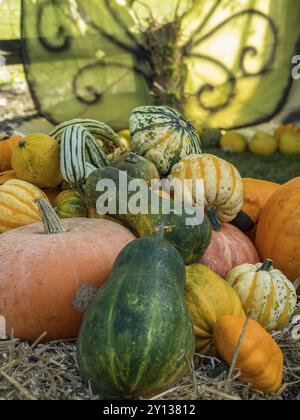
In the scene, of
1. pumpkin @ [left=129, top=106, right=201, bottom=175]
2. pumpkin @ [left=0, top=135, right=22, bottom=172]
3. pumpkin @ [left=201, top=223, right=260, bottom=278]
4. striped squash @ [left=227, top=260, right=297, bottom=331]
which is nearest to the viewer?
striped squash @ [left=227, top=260, right=297, bottom=331]

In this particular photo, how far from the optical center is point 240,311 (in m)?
1.97

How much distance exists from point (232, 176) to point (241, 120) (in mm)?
5338

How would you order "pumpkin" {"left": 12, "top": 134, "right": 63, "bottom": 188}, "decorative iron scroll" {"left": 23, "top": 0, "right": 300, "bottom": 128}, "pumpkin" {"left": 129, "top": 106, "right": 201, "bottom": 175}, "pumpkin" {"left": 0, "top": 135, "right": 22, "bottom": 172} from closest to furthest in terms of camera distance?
"pumpkin" {"left": 12, "top": 134, "right": 63, "bottom": 188}, "pumpkin" {"left": 129, "top": 106, "right": 201, "bottom": 175}, "pumpkin" {"left": 0, "top": 135, "right": 22, "bottom": 172}, "decorative iron scroll" {"left": 23, "top": 0, "right": 300, "bottom": 128}

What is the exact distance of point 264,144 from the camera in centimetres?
732

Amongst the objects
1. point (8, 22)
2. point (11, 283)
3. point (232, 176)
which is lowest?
point (11, 283)

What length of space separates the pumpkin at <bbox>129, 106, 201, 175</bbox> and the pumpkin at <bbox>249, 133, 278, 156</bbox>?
463 cm

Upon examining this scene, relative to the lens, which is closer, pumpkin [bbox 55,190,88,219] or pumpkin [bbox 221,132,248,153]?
pumpkin [bbox 55,190,88,219]

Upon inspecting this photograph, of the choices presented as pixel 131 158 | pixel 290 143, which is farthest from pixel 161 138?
pixel 290 143

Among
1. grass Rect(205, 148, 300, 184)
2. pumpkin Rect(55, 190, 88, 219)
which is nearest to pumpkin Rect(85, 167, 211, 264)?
pumpkin Rect(55, 190, 88, 219)

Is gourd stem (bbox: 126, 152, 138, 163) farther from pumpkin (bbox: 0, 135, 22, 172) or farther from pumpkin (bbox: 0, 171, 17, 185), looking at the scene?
pumpkin (bbox: 0, 135, 22, 172)

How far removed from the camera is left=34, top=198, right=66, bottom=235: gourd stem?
2.09 meters

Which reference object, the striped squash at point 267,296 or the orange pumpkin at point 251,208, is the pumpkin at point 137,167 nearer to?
the orange pumpkin at point 251,208

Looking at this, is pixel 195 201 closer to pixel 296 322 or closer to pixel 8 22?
pixel 296 322
